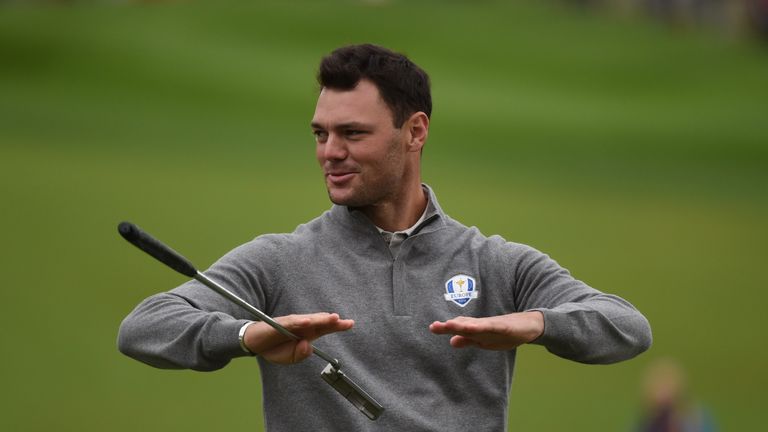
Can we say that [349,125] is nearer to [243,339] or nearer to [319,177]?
[243,339]

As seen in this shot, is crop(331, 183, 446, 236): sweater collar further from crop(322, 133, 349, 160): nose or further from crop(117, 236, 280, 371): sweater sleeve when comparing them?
crop(117, 236, 280, 371): sweater sleeve

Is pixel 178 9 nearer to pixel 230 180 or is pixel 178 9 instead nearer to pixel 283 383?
pixel 230 180

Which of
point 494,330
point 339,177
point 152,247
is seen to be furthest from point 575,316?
point 152,247

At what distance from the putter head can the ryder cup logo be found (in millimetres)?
361

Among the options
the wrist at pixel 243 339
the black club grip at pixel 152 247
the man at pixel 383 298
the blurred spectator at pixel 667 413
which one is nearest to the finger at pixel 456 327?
the man at pixel 383 298

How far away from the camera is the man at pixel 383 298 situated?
11.1 ft

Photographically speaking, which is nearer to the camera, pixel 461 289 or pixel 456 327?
pixel 456 327

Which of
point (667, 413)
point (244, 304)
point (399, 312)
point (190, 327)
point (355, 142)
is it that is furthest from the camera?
point (667, 413)

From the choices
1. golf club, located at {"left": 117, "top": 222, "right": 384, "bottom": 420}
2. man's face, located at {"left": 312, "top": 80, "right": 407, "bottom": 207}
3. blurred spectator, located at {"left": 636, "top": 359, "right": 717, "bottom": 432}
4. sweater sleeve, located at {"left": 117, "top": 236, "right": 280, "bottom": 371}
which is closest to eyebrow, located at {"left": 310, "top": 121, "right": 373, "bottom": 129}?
man's face, located at {"left": 312, "top": 80, "right": 407, "bottom": 207}

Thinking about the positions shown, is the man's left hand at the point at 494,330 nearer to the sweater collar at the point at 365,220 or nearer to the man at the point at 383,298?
the man at the point at 383,298

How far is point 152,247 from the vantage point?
306 centimetres

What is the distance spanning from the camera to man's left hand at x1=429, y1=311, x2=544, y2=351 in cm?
315

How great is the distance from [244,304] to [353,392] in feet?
1.25

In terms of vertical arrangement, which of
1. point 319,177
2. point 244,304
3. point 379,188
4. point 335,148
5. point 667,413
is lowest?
point 319,177
